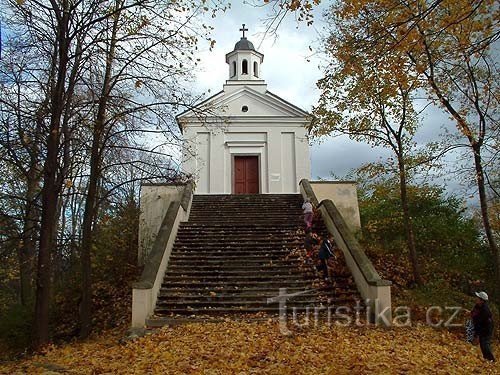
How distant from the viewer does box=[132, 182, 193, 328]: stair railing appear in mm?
9742

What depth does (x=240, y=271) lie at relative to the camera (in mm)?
12117

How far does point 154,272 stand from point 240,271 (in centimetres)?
242

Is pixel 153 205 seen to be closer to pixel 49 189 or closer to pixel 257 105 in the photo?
pixel 49 189

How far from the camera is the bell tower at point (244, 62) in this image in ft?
92.5

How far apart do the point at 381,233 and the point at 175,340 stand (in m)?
11.1

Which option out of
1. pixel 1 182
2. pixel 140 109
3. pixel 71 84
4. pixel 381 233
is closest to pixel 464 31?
pixel 140 109

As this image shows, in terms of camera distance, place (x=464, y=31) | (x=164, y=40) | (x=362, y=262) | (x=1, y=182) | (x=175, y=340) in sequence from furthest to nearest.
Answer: (x=1, y=182), (x=362, y=262), (x=164, y=40), (x=464, y=31), (x=175, y=340)

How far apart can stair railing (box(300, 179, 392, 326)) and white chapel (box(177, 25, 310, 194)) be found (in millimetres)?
8879

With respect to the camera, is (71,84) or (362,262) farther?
(362,262)

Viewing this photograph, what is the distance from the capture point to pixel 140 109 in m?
10.8

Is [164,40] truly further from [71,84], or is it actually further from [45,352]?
[45,352]

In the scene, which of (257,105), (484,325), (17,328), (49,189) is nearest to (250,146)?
(257,105)

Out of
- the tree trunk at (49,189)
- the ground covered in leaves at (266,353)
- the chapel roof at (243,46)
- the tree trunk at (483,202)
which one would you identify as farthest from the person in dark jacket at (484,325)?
the chapel roof at (243,46)

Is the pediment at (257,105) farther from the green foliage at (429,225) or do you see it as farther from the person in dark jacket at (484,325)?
the person in dark jacket at (484,325)
